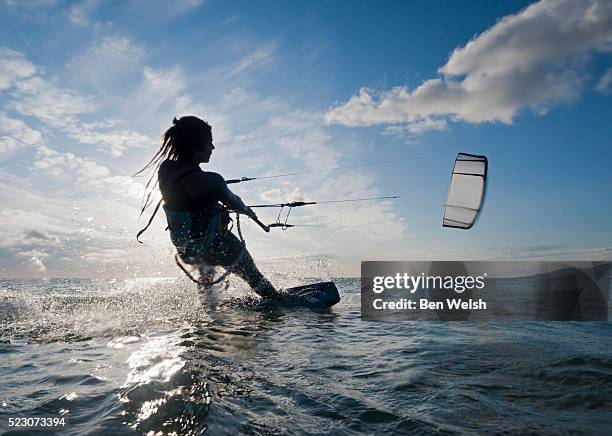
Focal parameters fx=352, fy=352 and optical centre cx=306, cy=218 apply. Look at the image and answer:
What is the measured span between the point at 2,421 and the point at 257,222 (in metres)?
5.56

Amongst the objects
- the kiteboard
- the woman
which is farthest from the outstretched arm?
the kiteboard

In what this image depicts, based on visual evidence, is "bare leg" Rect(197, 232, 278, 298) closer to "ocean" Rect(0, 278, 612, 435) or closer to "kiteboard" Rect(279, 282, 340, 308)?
"kiteboard" Rect(279, 282, 340, 308)

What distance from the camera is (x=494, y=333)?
6.50 m

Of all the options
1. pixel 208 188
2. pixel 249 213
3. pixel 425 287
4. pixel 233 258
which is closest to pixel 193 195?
pixel 208 188

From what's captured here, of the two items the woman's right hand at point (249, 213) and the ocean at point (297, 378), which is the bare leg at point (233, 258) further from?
the ocean at point (297, 378)

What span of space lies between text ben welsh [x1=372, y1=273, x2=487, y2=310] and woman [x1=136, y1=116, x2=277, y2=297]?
223 inches

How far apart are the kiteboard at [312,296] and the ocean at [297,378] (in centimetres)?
222

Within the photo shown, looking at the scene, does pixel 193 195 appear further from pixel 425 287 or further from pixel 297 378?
pixel 425 287

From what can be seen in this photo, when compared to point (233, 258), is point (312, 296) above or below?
below

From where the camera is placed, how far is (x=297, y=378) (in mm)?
3549

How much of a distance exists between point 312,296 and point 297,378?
5994 mm

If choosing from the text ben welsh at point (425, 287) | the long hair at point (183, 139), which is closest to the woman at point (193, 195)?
the long hair at point (183, 139)

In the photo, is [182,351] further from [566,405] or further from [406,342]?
[566,405]

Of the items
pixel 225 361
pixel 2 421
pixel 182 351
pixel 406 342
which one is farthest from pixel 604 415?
pixel 2 421
